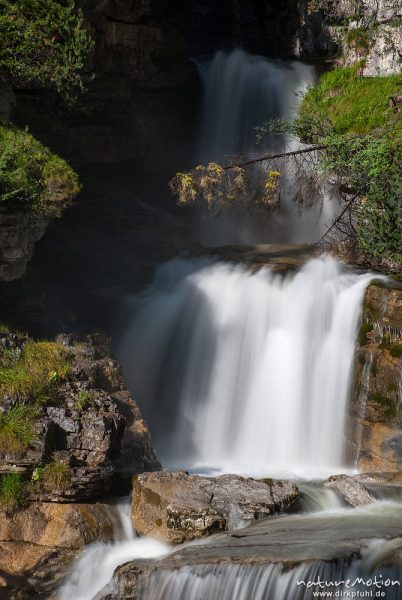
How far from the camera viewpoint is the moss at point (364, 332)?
1098cm

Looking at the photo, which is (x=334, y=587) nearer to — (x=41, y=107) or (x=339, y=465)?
(x=339, y=465)

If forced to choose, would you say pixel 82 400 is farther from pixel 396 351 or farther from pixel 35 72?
pixel 35 72

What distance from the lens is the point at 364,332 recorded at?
11.0 m

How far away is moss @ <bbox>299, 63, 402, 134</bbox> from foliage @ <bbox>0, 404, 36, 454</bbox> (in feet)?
26.2

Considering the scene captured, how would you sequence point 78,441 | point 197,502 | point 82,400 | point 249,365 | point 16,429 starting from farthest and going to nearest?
point 249,365
point 82,400
point 78,441
point 16,429
point 197,502

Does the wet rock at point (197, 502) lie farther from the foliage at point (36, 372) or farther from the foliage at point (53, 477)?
the foliage at point (36, 372)

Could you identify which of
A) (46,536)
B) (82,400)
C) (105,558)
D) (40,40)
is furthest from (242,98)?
(105,558)

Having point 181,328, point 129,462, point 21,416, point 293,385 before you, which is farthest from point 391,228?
point 21,416

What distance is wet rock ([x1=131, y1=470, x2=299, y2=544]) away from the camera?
798cm

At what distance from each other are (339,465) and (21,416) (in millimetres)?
4938

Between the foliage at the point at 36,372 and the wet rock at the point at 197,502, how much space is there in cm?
184

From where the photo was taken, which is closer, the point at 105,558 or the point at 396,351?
the point at 105,558

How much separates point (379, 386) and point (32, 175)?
615 centimetres

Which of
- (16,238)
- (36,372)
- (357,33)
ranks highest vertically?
(357,33)
